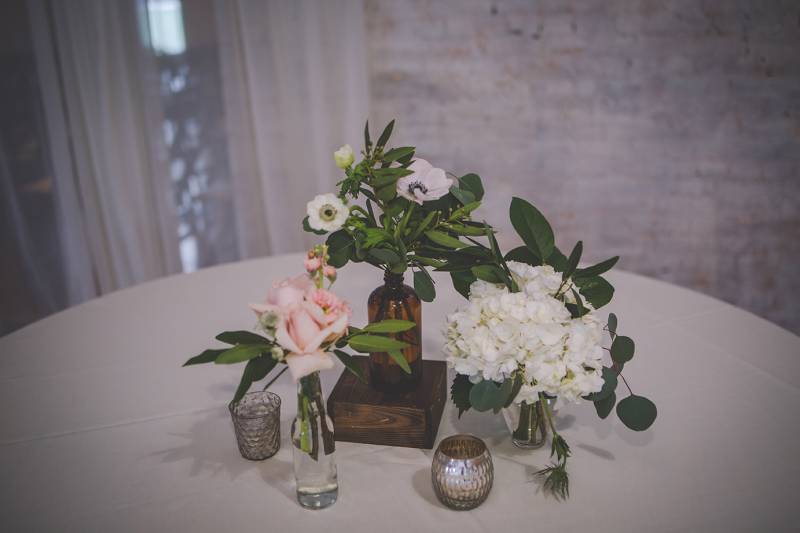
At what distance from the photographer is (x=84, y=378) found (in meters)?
1.21

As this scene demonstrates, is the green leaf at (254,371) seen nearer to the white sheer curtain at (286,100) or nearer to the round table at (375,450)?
the round table at (375,450)

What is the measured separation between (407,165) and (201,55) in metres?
1.93

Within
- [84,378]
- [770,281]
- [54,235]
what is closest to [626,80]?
[770,281]

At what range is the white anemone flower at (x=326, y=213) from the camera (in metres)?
0.86

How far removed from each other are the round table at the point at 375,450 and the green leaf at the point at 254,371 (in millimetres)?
181

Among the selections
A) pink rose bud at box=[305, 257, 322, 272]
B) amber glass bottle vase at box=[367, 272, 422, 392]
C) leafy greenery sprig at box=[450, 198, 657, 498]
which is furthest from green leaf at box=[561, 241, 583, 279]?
pink rose bud at box=[305, 257, 322, 272]

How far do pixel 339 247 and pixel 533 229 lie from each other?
287 millimetres

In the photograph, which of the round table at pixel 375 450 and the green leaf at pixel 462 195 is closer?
the round table at pixel 375 450

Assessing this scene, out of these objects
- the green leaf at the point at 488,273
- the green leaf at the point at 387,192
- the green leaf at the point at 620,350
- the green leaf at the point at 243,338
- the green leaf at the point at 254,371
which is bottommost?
the green leaf at the point at 620,350

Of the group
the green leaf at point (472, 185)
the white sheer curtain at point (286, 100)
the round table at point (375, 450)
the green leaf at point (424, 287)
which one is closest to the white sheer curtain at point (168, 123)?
the white sheer curtain at point (286, 100)

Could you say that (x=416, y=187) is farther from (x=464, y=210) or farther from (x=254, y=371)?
(x=254, y=371)

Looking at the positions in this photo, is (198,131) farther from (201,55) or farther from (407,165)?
(407,165)

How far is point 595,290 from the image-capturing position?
0.95 metres

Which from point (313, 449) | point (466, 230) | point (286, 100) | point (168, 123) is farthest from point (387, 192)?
point (168, 123)
